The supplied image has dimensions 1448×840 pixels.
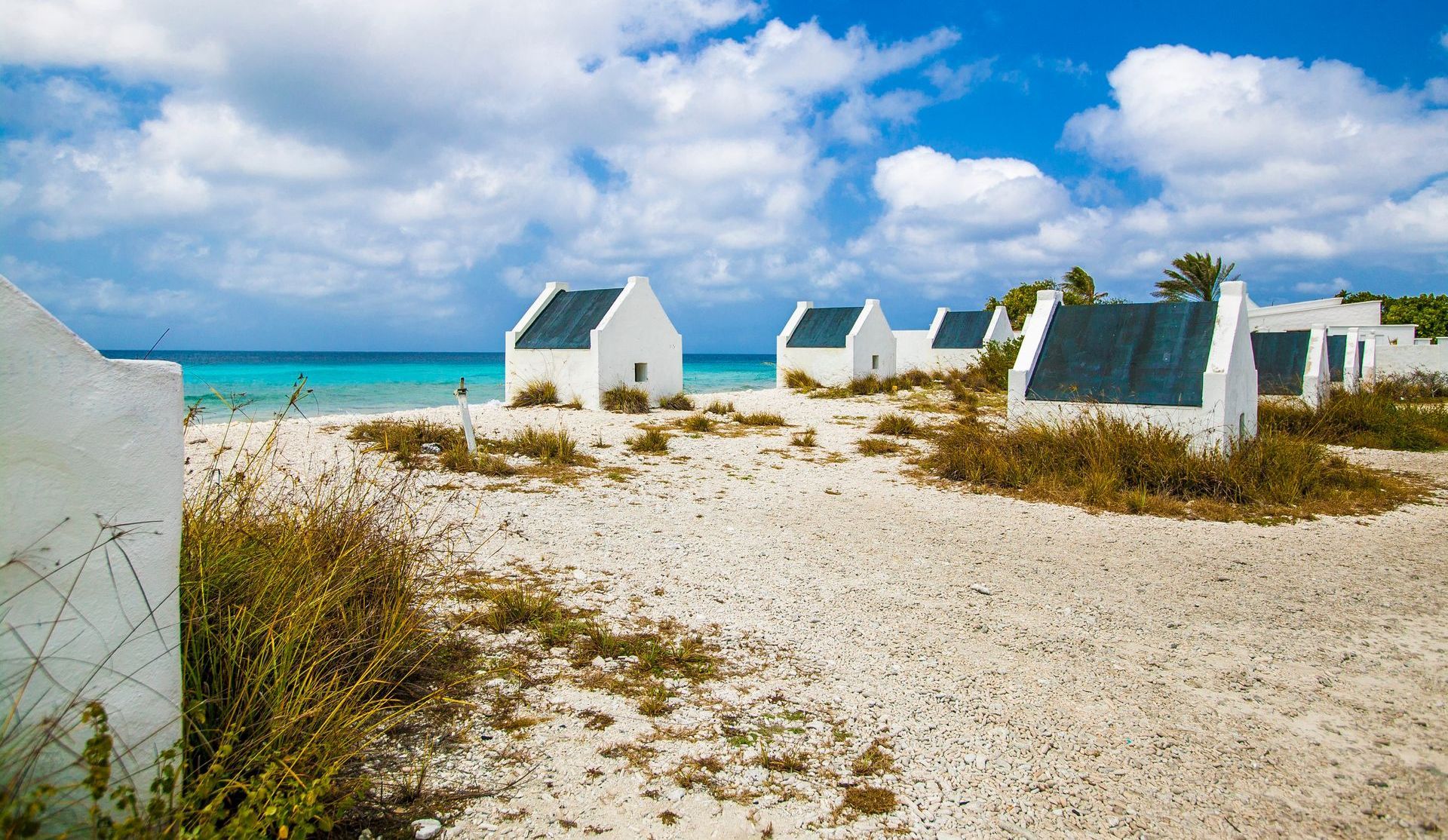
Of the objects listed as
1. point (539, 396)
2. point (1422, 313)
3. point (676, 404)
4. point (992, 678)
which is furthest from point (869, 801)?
point (1422, 313)

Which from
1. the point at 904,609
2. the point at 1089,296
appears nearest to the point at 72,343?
the point at 904,609

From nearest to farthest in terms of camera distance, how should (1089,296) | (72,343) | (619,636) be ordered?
(72,343) < (619,636) < (1089,296)

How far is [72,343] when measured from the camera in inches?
85.9

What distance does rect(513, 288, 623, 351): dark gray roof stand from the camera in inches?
797

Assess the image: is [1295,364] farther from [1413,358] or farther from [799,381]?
[799,381]

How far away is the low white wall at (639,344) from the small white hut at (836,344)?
8.05 m

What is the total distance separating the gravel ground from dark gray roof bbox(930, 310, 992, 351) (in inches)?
1082

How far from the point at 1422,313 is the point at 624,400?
43.3m

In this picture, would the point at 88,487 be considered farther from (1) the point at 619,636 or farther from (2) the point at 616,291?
(2) the point at 616,291

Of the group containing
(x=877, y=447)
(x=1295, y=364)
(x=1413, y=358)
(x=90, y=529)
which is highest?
(x=1413, y=358)

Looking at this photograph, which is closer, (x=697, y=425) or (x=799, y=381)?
(x=697, y=425)

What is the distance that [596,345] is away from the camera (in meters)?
19.3

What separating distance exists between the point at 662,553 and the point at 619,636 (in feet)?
6.70

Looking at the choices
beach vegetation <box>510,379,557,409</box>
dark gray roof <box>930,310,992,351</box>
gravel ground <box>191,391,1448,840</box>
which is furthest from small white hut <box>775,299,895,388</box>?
gravel ground <box>191,391,1448,840</box>
